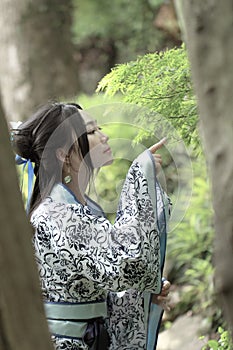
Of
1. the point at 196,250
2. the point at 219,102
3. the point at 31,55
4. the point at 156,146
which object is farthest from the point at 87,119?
the point at 31,55

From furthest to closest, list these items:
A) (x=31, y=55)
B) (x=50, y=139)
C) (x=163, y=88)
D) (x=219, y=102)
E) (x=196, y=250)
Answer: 1. (x=31, y=55)
2. (x=196, y=250)
3. (x=163, y=88)
4. (x=50, y=139)
5. (x=219, y=102)

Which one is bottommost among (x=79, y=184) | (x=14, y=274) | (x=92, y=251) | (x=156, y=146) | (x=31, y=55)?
(x=31, y=55)

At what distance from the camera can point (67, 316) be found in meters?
2.67

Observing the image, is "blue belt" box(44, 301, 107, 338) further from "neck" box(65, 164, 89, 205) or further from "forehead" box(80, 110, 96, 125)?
"forehead" box(80, 110, 96, 125)

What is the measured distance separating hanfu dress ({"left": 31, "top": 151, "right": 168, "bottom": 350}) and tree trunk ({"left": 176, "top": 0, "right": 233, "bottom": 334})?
106cm

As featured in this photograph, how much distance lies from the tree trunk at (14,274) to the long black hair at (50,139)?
4.45 feet

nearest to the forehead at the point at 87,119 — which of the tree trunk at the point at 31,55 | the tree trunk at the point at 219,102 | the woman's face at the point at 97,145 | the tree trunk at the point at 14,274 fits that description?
the woman's face at the point at 97,145

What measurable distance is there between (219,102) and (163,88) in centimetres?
152

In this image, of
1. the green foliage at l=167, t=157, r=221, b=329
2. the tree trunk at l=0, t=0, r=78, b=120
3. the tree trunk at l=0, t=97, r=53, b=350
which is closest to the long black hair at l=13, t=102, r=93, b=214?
the tree trunk at l=0, t=97, r=53, b=350

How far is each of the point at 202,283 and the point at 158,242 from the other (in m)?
2.67

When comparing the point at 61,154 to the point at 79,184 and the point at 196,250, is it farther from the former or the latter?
the point at 196,250

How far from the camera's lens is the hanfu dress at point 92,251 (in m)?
2.57

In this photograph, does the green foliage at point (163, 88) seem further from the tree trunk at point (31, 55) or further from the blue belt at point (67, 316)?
the tree trunk at point (31, 55)

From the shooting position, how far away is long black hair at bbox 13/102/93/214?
2.69 metres
